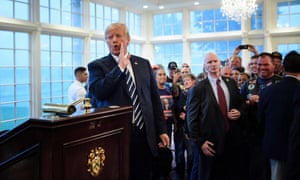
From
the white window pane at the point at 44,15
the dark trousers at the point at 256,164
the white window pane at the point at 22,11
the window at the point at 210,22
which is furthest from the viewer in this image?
the window at the point at 210,22

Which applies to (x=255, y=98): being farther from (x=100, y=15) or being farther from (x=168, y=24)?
(x=168, y=24)

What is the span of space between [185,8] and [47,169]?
7.38 m

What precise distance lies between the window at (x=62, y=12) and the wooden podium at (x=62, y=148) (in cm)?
449

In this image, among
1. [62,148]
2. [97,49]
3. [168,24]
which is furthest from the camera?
[168,24]

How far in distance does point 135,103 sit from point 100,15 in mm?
5428

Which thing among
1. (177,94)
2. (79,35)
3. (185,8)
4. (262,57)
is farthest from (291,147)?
(185,8)

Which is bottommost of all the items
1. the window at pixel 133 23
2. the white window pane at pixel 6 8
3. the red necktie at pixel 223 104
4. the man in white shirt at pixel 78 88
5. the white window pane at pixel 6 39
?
the red necktie at pixel 223 104

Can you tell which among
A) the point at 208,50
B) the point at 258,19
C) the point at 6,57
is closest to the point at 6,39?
the point at 6,57

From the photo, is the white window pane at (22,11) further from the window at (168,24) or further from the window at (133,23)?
the window at (168,24)

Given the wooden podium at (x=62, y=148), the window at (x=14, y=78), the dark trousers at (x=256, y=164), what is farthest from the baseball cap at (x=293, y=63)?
the window at (x=14, y=78)

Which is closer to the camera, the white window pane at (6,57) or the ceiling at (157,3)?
the white window pane at (6,57)

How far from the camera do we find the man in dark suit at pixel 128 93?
6.26 ft

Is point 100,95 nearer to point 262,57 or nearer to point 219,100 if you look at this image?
point 219,100

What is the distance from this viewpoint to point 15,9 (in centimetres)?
493
